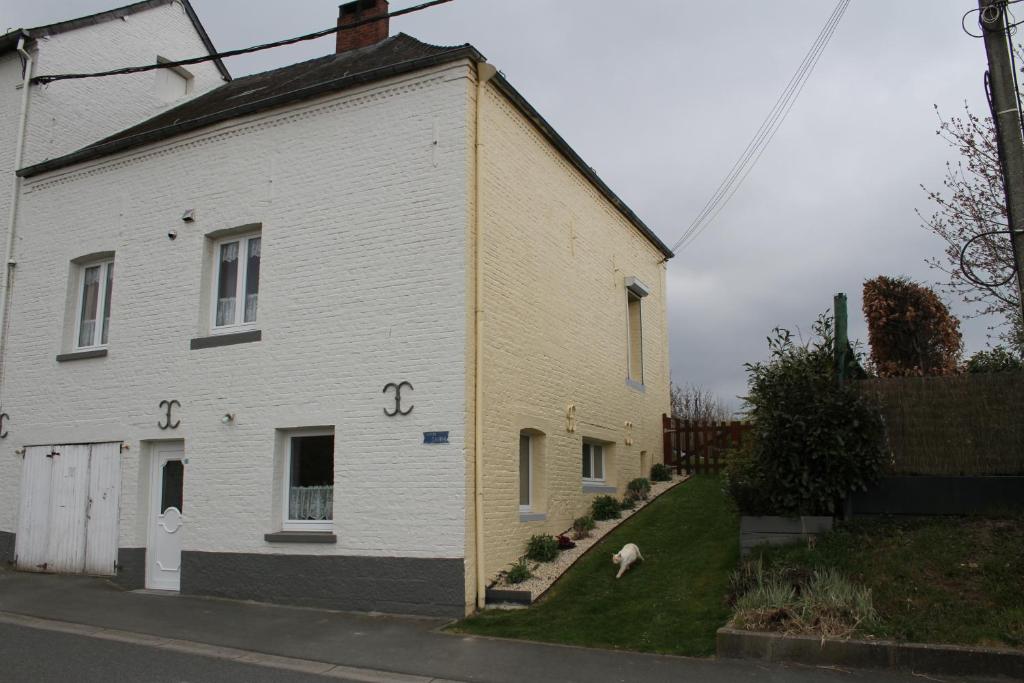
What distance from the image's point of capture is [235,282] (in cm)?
1270

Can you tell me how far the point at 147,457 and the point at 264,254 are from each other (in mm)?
3613

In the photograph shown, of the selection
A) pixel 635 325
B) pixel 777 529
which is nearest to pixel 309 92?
pixel 777 529

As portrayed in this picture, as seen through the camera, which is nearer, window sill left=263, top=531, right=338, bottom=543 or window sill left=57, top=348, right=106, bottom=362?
window sill left=263, top=531, right=338, bottom=543

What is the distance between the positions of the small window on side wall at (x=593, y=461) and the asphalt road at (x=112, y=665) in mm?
7553

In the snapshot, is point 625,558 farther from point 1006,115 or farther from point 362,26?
point 362,26

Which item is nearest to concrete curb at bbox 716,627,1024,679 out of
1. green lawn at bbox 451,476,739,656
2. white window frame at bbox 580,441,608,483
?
green lawn at bbox 451,476,739,656

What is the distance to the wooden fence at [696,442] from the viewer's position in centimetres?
1745

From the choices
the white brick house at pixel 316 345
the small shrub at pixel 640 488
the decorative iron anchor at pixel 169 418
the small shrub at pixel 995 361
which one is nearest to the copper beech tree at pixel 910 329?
the small shrub at pixel 995 361

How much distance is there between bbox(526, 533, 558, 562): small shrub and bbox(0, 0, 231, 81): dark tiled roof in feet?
40.7

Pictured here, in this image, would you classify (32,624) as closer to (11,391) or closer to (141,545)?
(141,545)

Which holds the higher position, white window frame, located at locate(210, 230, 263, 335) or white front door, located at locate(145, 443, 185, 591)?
white window frame, located at locate(210, 230, 263, 335)

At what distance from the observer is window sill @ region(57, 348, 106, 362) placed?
1329 centimetres

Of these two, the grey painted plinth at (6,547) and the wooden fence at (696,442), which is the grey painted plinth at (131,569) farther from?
the wooden fence at (696,442)

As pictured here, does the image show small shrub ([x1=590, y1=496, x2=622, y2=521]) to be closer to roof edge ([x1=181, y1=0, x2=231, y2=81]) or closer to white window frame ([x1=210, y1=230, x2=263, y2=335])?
white window frame ([x1=210, y1=230, x2=263, y2=335])
